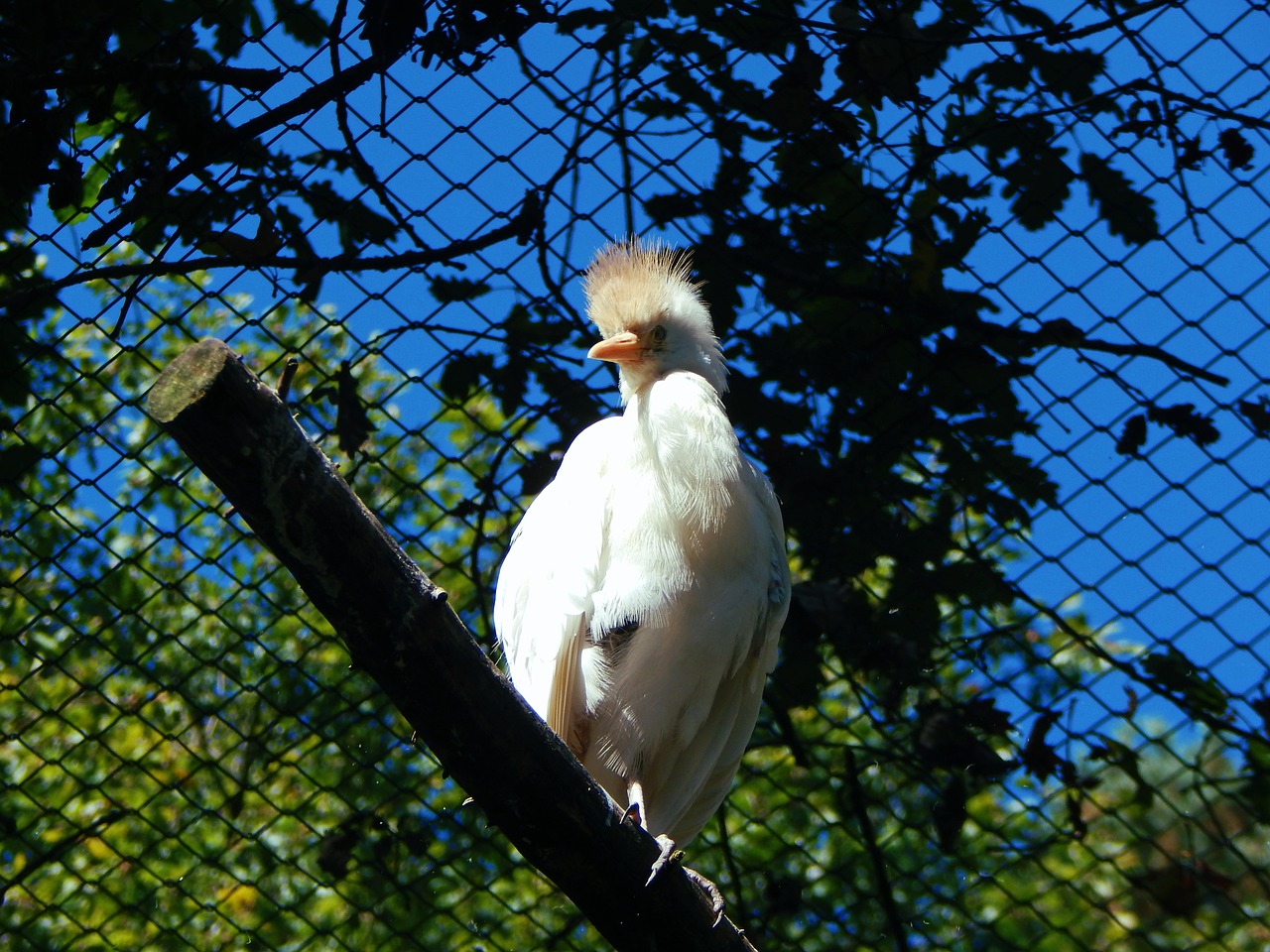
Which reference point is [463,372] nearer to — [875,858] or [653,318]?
[653,318]

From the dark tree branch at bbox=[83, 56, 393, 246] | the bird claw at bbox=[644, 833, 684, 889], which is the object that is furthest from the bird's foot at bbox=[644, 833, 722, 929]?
the dark tree branch at bbox=[83, 56, 393, 246]

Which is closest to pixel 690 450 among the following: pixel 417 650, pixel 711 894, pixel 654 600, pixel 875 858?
pixel 654 600

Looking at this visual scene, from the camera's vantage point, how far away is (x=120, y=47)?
1.82 meters

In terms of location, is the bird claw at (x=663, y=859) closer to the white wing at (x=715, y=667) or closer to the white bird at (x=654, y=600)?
the white bird at (x=654, y=600)

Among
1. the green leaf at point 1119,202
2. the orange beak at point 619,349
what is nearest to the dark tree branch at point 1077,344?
the green leaf at point 1119,202

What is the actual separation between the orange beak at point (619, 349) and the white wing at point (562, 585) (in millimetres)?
92

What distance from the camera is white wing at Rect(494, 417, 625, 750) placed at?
1528 mm

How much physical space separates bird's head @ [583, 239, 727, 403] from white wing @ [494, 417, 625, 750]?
0.15 metres

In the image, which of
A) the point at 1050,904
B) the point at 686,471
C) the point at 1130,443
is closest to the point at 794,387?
the point at 686,471

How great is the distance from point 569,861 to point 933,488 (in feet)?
3.50

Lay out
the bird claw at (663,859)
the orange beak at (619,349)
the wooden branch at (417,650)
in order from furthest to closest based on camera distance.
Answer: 1. the orange beak at (619,349)
2. the bird claw at (663,859)
3. the wooden branch at (417,650)

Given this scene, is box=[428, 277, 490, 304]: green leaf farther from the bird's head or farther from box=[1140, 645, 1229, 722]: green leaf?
box=[1140, 645, 1229, 722]: green leaf

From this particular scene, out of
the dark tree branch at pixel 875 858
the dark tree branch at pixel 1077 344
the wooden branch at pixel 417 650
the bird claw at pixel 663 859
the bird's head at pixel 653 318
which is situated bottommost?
the wooden branch at pixel 417 650

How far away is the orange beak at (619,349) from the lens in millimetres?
→ 1696
